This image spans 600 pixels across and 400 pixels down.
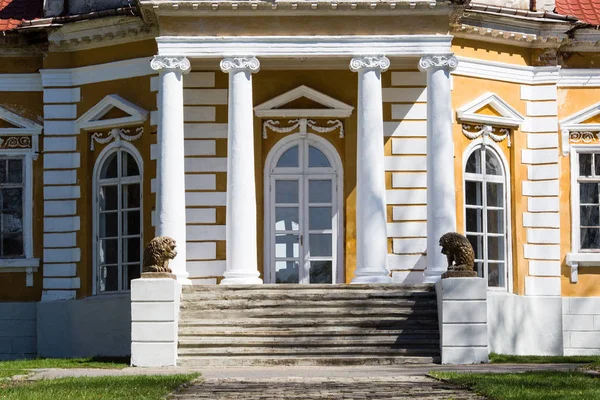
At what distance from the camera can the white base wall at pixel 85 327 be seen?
2136cm

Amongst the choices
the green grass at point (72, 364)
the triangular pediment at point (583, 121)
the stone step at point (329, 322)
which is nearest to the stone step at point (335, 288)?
the stone step at point (329, 322)

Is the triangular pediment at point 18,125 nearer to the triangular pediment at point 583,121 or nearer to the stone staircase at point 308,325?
the stone staircase at point 308,325

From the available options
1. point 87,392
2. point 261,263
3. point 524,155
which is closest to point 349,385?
point 87,392

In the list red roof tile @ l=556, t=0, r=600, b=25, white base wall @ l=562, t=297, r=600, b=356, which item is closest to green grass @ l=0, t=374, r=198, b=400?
white base wall @ l=562, t=297, r=600, b=356

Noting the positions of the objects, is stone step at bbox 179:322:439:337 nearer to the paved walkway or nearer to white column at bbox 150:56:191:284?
the paved walkway

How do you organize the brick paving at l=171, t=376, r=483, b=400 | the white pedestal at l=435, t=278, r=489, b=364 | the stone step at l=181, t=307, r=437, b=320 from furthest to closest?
1. the stone step at l=181, t=307, r=437, b=320
2. the white pedestal at l=435, t=278, r=489, b=364
3. the brick paving at l=171, t=376, r=483, b=400

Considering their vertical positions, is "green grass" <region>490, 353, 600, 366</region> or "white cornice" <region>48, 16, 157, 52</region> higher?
"white cornice" <region>48, 16, 157, 52</region>

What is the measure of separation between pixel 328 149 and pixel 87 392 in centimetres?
911

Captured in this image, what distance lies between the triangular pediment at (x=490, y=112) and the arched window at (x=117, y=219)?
208 inches

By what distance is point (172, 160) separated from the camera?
1967 cm

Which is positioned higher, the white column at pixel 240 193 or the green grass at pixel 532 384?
the white column at pixel 240 193

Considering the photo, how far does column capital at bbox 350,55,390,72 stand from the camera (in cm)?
1991

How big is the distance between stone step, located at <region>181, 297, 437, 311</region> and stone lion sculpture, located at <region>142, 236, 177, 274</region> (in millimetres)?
778

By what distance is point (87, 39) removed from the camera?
2200 centimetres
